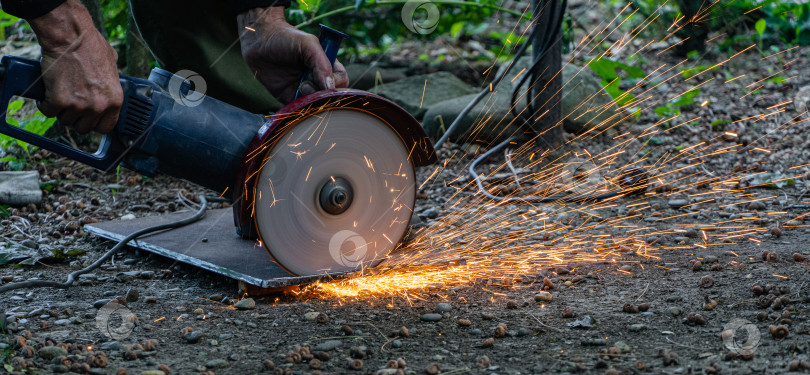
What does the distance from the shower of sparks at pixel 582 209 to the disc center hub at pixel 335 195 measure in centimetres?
12

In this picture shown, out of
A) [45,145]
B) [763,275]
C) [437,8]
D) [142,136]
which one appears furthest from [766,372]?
[437,8]

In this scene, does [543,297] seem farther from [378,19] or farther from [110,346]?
[378,19]

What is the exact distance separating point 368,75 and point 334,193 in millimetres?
3417

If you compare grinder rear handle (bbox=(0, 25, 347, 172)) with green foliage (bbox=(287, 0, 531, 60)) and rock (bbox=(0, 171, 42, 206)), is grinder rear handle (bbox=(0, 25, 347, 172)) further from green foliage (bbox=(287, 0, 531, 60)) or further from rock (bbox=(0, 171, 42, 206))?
green foliage (bbox=(287, 0, 531, 60))

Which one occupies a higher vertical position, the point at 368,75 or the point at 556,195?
the point at 368,75

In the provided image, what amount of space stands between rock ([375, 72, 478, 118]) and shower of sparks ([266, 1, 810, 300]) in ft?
1.43

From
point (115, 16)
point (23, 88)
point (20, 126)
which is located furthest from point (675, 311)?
point (115, 16)

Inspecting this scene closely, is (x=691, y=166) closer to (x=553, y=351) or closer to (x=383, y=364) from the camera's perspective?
(x=553, y=351)

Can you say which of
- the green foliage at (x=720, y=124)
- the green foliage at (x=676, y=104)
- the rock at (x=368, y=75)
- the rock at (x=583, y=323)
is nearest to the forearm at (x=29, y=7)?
the rock at (x=583, y=323)

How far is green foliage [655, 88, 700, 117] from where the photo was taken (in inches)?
189

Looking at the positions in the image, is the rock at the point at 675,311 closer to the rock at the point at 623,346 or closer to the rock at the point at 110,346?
the rock at the point at 623,346

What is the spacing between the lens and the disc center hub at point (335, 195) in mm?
2543

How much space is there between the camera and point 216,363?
6.68ft

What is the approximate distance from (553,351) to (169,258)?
166 centimetres
